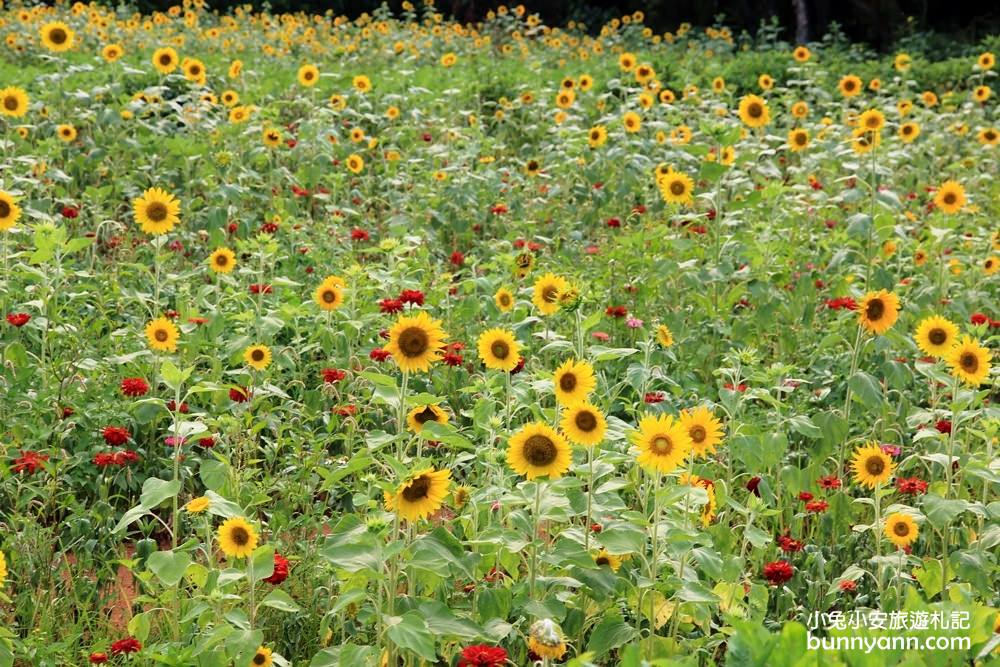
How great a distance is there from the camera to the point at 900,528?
3160 millimetres

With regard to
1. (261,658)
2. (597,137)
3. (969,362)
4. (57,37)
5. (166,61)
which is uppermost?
(57,37)

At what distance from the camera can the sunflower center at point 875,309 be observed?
12.1ft

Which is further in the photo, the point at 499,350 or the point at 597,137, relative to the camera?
the point at 597,137

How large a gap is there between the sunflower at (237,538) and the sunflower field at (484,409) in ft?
0.06

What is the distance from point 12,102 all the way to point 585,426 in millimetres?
4323

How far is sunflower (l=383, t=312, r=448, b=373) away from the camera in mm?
2824

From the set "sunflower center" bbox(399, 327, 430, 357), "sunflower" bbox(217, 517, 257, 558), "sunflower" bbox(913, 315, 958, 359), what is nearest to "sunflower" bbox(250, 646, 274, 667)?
"sunflower" bbox(217, 517, 257, 558)

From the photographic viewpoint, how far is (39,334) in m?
4.66

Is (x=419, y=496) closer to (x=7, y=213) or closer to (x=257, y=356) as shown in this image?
(x=257, y=356)

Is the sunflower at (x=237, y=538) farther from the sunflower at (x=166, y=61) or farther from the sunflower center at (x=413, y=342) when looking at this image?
the sunflower at (x=166, y=61)

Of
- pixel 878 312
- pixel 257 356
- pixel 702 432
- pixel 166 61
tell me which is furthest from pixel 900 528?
pixel 166 61

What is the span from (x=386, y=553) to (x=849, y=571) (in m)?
1.40

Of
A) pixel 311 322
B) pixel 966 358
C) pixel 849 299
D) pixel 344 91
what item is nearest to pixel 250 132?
pixel 311 322

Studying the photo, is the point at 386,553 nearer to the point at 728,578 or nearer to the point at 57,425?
the point at 728,578
